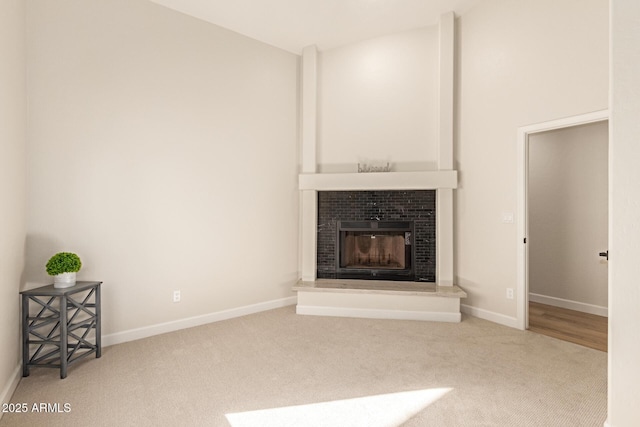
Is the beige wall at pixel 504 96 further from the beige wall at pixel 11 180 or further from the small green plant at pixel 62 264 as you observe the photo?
the beige wall at pixel 11 180

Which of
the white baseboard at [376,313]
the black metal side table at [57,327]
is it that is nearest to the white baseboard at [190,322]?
the black metal side table at [57,327]

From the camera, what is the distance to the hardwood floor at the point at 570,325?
3275mm

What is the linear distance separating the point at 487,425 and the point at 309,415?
993 mm

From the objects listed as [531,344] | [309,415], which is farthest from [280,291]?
[531,344]

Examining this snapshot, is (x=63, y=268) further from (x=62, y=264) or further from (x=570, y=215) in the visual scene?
(x=570, y=215)

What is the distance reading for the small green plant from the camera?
260 cm

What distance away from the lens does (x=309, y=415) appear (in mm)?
2049

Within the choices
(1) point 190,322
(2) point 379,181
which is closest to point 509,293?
(2) point 379,181

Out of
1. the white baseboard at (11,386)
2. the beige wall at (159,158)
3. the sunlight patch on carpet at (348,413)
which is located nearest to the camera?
the sunlight patch on carpet at (348,413)

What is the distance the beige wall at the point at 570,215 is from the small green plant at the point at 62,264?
201 inches

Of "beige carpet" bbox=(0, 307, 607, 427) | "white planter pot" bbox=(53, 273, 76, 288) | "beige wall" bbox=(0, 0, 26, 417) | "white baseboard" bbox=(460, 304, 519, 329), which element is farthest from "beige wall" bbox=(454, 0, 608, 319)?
"beige wall" bbox=(0, 0, 26, 417)

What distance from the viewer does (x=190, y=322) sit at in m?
3.65

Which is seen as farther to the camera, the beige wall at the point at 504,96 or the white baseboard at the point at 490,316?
the white baseboard at the point at 490,316

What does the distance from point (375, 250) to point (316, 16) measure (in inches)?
111
